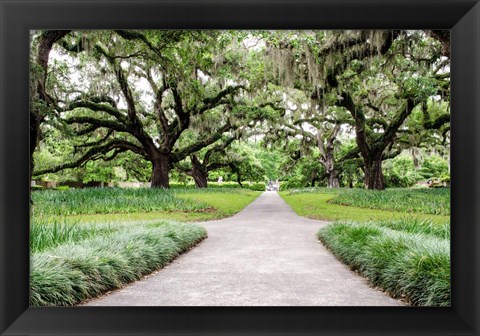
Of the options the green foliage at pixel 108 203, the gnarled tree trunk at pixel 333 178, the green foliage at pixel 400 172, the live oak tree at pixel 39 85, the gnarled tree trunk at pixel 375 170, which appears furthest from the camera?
the gnarled tree trunk at pixel 333 178

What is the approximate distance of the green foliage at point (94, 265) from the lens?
244 cm

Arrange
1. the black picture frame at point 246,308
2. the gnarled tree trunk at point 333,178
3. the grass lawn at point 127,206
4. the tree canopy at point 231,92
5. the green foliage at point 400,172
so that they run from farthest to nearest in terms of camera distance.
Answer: the gnarled tree trunk at point 333,178, the green foliage at point 400,172, the grass lawn at point 127,206, the tree canopy at point 231,92, the black picture frame at point 246,308

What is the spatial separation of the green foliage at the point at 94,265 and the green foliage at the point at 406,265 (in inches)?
85.8

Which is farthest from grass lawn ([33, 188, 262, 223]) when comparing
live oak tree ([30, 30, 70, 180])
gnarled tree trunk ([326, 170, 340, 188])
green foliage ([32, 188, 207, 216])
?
gnarled tree trunk ([326, 170, 340, 188])

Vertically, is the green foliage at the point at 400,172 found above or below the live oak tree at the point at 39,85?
below

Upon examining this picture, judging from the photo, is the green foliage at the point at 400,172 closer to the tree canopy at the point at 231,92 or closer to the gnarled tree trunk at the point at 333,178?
the tree canopy at the point at 231,92

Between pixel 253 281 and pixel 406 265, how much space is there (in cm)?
140

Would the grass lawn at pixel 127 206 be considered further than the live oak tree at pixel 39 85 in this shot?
Yes

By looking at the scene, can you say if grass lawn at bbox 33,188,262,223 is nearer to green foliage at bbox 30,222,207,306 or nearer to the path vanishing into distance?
the path vanishing into distance

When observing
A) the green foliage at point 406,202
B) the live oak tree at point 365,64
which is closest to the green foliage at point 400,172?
the live oak tree at point 365,64

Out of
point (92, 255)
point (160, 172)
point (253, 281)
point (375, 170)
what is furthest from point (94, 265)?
point (375, 170)

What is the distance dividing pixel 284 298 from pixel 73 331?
5.35ft
